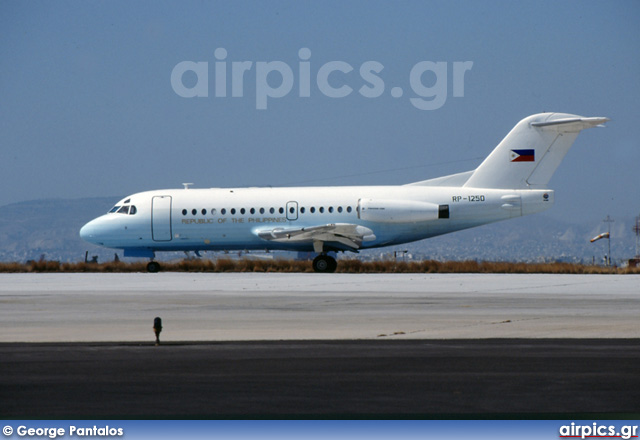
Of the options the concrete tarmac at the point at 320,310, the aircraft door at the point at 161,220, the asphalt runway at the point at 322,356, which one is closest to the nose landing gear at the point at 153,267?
the aircraft door at the point at 161,220

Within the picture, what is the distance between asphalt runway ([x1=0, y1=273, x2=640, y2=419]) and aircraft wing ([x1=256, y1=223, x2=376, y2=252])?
1569 centimetres

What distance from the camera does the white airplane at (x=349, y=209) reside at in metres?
38.7

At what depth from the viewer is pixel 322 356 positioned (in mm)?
11984

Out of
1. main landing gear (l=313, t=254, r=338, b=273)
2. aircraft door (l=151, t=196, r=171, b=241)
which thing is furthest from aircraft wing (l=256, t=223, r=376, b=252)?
aircraft door (l=151, t=196, r=171, b=241)

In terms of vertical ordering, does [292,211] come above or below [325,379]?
above

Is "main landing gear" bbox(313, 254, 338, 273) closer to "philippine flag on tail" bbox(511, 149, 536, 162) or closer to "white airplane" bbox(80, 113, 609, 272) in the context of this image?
"white airplane" bbox(80, 113, 609, 272)

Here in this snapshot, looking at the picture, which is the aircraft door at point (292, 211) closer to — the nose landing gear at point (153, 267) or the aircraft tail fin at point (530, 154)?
the nose landing gear at point (153, 267)

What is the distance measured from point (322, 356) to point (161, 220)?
2972 centimetres

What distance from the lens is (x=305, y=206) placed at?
3988 centimetres

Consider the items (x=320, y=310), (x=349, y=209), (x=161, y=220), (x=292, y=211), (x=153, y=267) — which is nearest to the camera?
(x=320, y=310)

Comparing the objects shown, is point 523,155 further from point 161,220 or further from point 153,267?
point 153,267

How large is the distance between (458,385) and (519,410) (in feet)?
4.35

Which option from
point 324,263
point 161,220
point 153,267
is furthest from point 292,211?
point 153,267

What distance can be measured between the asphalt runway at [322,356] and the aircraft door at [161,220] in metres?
17.8
